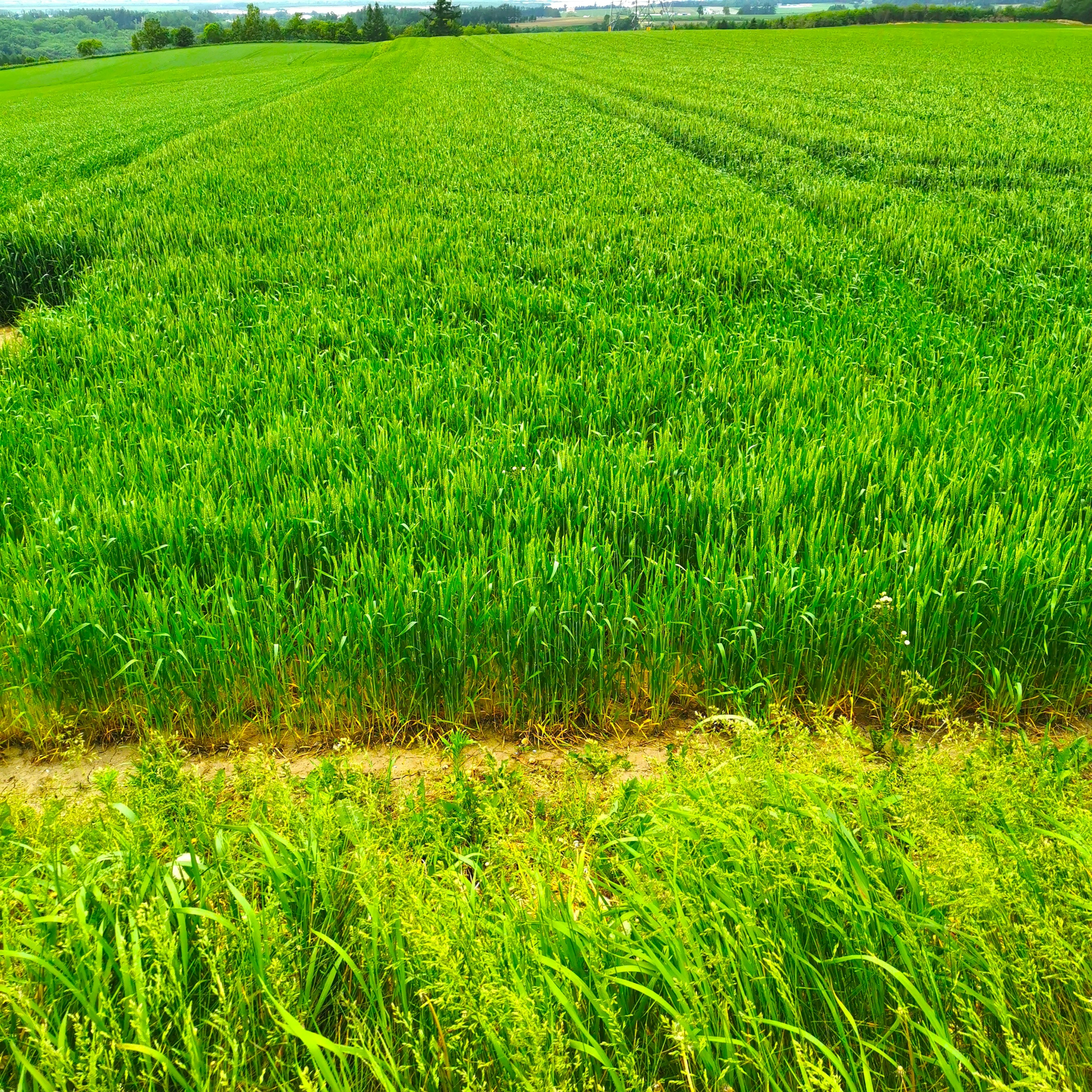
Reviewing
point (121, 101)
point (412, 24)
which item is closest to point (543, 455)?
point (121, 101)

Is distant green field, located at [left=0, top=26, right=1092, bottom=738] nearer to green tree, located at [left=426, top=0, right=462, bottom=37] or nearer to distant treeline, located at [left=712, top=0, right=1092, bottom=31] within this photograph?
distant treeline, located at [left=712, top=0, right=1092, bottom=31]

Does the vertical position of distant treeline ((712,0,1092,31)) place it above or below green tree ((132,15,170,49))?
below

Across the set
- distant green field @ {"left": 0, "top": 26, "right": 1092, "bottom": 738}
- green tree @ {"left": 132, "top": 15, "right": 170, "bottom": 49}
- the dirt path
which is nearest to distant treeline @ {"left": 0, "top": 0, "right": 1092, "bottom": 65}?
green tree @ {"left": 132, "top": 15, "right": 170, "bottom": 49}

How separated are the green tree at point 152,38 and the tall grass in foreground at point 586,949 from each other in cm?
11653

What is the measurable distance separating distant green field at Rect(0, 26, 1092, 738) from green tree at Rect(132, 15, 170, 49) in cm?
10763

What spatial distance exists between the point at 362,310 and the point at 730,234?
152 inches

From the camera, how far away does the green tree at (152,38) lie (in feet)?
299

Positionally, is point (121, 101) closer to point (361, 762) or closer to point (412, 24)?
point (361, 762)

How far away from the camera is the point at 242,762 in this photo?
258cm

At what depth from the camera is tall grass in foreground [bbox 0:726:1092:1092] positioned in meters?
1.44

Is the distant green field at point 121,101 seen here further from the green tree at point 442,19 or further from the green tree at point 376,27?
the green tree at point 442,19

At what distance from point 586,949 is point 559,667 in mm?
1232

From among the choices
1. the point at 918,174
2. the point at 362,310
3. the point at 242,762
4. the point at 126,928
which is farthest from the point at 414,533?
the point at 918,174

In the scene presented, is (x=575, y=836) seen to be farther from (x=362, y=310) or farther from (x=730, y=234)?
(x=730, y=234)
